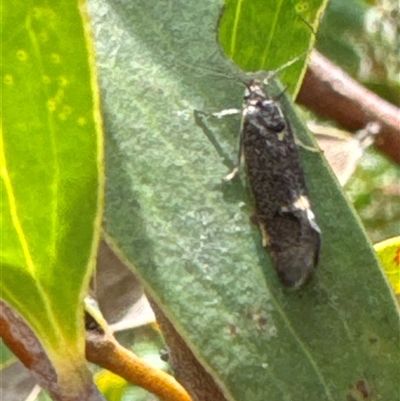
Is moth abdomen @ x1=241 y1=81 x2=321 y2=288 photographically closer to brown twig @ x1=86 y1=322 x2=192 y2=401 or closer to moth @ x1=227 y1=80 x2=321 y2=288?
moth @ x1=227 y1=80 x2=321 y2=288

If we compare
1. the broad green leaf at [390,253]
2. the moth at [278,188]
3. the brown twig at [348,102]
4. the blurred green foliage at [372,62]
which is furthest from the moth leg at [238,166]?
the blurred green foliage at [372,62]

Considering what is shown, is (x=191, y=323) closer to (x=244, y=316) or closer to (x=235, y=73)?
(x=244, y=316)

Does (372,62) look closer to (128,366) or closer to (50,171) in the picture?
(128,366)

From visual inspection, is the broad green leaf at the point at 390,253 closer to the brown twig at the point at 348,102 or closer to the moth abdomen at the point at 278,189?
the moth abdomen at the point at 278,189

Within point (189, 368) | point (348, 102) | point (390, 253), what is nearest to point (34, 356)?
point (189, 368)

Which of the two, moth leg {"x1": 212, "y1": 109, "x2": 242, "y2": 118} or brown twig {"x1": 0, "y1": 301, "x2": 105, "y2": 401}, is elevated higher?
moth leg {"x1": 212, "y1": 109, "x2": 242, "y2": 118}

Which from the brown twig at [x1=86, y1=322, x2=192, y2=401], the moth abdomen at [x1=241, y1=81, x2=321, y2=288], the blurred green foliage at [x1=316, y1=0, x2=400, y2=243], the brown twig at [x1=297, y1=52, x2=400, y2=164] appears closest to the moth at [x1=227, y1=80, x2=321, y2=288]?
the moth abdomen at [x1=241, y1=81, x2=321, y2=288]
